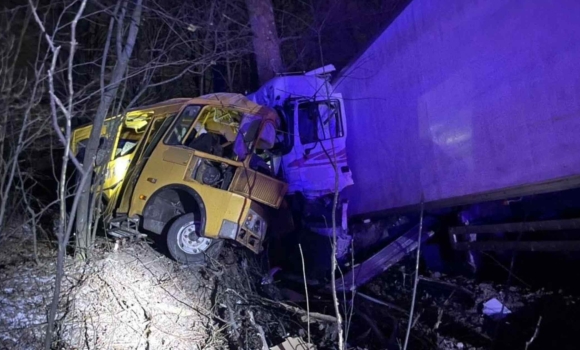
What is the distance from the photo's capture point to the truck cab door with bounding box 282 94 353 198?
793 cm

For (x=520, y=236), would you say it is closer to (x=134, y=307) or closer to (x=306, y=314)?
→ (x=306, y=314)

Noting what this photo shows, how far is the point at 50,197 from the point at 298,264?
4.91m

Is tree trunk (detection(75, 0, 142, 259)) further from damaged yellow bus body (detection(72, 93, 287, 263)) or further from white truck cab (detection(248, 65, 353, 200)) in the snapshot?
white truck cab (detection(248, 65, 353, 200))

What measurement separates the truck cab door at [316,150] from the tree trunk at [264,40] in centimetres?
339

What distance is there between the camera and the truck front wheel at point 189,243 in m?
6.68

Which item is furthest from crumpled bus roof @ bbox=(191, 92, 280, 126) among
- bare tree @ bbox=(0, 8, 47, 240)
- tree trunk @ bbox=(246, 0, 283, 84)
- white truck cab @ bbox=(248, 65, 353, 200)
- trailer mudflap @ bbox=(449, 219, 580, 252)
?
tree trunk @ bbox=(246, 0, 283, 84)

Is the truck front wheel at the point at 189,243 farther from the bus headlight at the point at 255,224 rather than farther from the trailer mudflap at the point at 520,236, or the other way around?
the trailer mudflap at the point at 520,236

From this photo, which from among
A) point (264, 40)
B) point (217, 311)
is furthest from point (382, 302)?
point (264, 40)

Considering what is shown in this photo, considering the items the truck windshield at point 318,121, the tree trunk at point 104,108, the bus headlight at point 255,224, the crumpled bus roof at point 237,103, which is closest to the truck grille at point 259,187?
the bus headlight at point 255,224

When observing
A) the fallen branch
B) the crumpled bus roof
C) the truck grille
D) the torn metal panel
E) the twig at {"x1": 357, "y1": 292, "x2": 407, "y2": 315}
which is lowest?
the twig at {"x1": 357, "y1": 292, "x2": 407, "y2": 315}

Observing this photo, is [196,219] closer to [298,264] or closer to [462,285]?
[298,264]

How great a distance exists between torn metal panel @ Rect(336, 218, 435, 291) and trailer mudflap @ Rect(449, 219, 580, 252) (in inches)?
27.3

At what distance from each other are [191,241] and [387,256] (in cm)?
292

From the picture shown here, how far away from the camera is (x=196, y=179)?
6.70 meters
